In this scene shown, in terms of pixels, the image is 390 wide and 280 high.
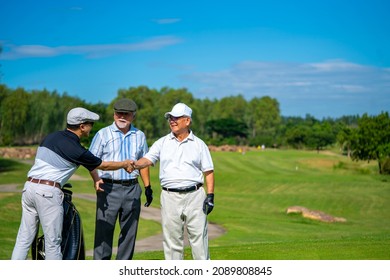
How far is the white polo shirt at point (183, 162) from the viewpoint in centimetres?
819

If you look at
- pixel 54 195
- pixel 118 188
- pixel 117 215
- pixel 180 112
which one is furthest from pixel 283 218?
pixel 54 195

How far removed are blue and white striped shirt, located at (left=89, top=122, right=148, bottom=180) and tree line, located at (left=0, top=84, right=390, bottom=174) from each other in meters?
47.6

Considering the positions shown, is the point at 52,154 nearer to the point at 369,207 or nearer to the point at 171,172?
Result: the point at 171,172

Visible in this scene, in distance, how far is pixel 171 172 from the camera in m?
8.22

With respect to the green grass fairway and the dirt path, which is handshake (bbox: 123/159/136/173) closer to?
the green grass fairway

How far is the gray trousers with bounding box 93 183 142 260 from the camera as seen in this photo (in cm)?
891

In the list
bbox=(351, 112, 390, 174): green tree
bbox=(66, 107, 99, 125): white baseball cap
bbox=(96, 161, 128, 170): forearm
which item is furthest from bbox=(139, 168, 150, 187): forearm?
bbox=(351, 112, 390, 174): green tree

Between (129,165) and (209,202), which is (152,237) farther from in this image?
(209,202)

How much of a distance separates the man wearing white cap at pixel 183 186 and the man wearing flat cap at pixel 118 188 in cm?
82

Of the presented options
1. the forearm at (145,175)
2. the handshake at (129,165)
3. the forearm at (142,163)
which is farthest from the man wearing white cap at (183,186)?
the forearm at (145,175)

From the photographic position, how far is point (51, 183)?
7934mm

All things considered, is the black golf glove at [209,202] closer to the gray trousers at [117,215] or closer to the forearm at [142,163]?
the forearm at [142,163]
